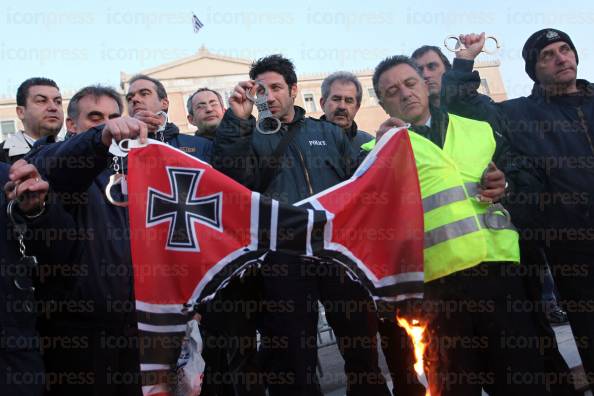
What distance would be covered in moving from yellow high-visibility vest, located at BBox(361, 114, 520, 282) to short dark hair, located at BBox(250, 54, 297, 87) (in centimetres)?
108

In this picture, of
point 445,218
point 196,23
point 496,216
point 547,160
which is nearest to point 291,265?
point 445,218

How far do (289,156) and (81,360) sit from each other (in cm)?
170

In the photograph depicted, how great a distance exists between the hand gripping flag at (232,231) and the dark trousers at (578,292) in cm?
115

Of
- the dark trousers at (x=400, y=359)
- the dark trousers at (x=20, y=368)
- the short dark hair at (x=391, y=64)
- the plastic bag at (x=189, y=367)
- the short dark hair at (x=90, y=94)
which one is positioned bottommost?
the dark trousers at (x=400, y=359)

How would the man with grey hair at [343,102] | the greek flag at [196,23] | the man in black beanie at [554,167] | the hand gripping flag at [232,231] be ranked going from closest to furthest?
the hand gripping flag at [232,231], the man in black beanie at [554,167], the man with grey hair at [343,102], the greek flag at [196,23]

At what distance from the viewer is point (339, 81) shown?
16.3 feet

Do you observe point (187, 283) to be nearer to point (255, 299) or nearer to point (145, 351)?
point (145, 351)

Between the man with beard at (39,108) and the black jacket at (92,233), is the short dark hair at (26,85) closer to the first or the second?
the man with beard at (39,108)

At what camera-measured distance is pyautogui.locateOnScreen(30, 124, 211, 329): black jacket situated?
2.66 metres

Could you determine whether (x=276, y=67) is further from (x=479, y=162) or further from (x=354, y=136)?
(x=479, y=162)

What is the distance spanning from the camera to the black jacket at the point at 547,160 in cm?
344

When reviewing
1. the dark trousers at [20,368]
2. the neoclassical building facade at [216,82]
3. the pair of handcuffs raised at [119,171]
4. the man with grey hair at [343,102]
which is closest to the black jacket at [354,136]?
the man with grey hair at [343,102]

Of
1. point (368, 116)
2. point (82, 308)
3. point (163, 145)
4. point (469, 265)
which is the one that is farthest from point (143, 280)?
point (368, 116)

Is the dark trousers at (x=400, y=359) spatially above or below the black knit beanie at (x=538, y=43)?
below
